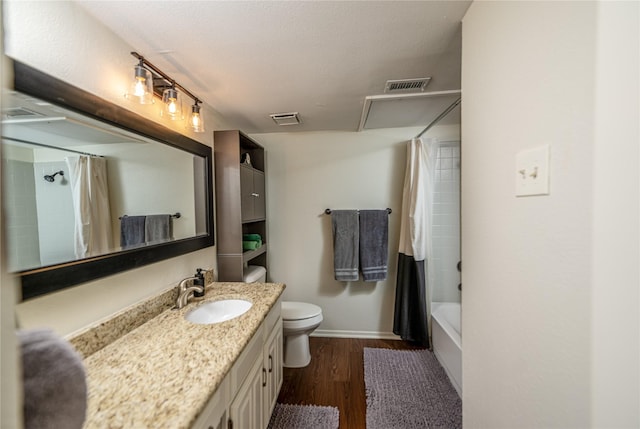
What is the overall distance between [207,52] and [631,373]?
1769mm

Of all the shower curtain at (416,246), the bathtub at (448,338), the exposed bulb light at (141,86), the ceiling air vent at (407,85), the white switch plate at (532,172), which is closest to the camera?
the white switch plate at (532,172)

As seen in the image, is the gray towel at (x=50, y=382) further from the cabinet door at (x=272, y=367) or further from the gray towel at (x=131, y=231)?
the cabinet door at (x=272, y=367)

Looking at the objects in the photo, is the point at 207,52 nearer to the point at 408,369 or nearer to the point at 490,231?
the point at 490,231

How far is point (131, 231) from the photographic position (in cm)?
117

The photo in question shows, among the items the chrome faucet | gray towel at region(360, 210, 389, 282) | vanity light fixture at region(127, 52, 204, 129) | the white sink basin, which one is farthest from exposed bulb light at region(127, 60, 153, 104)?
gray towel at region(360, 210, 389, 282)

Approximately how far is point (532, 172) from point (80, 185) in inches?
59.9

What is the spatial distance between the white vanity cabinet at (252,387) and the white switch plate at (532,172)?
1127 millimetres

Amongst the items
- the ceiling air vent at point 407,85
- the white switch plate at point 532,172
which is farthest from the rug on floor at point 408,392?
the ceiling air vent at point 407,85

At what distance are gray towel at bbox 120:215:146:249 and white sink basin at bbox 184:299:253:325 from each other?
1.65 ft

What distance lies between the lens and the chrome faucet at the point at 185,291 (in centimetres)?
137

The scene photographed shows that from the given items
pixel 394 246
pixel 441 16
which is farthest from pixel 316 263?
pixel 441 16

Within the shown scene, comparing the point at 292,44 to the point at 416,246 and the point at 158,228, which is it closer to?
the point at 158,228

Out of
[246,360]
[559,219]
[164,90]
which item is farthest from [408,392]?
[164,90]

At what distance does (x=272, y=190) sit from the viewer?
8.28 ft
